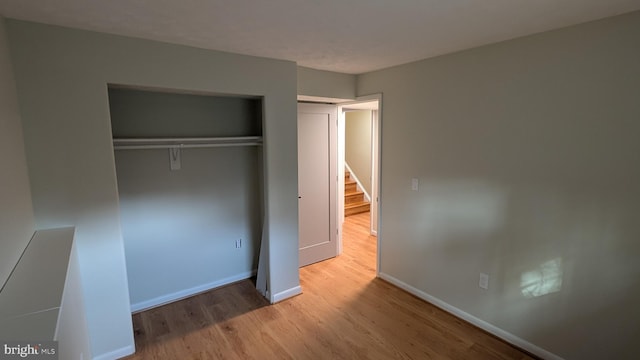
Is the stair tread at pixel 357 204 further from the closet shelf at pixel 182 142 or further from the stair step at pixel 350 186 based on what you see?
the closet shelf at pixel 182 142

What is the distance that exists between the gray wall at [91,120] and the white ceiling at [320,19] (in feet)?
0.39

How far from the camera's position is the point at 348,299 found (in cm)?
329

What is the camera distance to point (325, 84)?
3.51 metres

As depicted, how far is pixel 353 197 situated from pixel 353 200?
0.06m

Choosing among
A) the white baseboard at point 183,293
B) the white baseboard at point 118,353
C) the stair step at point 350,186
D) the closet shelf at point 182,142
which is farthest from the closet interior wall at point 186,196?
the stair step at point 350,186

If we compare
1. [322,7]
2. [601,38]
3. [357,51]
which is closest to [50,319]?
[322,7]

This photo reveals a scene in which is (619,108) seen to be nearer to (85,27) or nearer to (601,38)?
(601,38)

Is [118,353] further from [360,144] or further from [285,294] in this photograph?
[360,144]

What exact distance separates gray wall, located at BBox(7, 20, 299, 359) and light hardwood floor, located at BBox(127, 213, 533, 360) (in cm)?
48

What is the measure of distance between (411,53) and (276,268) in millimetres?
2358

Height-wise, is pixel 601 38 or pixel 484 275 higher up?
pixel 601 38

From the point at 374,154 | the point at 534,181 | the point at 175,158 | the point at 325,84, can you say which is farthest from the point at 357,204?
the point at 534,181

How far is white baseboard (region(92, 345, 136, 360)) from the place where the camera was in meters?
2.37

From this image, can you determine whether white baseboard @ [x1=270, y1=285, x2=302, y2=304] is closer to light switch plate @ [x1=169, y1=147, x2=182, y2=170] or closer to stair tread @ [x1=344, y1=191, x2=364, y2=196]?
light switch plate @ [x1=169, y1=147, x2=182, y2=170]
